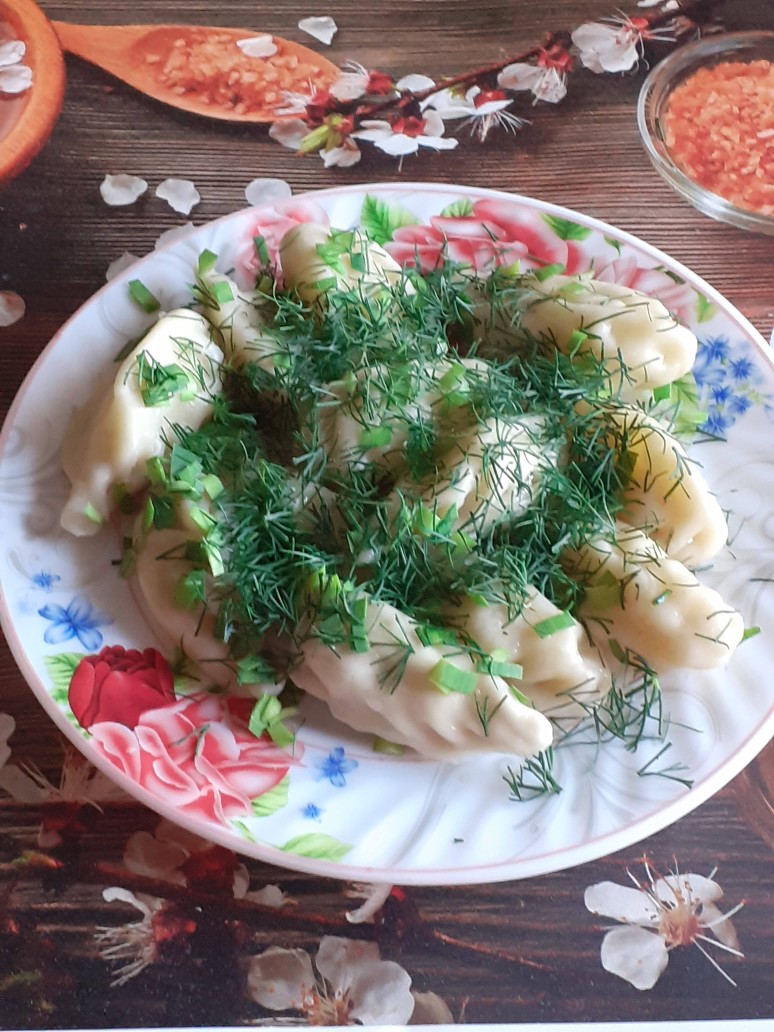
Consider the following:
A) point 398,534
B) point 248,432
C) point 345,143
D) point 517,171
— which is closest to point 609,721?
point 398,534

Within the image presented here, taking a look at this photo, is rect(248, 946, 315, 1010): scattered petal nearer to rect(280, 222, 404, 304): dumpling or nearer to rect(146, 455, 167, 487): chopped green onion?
rect(146, 455, 167, 487): chopped green onion

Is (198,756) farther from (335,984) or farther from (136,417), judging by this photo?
(136,417)

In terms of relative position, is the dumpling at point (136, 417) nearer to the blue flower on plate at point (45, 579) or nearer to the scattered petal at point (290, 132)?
the blue flower on plate at point (45, 579)

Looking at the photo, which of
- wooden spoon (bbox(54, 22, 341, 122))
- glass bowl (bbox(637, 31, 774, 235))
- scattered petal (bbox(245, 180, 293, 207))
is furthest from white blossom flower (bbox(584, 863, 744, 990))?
wooden spoon (bbox(54, 22, 341, 122))

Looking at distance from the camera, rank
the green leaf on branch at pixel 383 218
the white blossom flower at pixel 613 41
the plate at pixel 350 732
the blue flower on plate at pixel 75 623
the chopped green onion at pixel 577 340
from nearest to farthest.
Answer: the plate at pixel 350 732
the blue flower on plate at pixel 75 623
the chopped green onion at pixel 577 340
the green leaf on branch at pixel 383 218
the white blossom flower at pixel 613 41

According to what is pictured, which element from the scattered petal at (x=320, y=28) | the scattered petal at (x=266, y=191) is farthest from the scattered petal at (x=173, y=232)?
the scattered petal at (x=320, y=28)

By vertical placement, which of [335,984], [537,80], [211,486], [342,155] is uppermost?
[537,80]

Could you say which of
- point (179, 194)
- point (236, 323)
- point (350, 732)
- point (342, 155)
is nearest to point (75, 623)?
point (350, 732)
